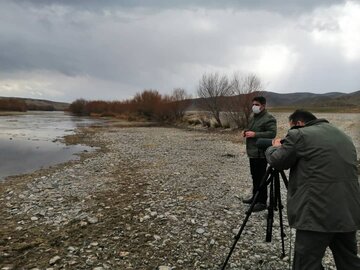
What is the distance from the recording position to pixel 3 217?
8039 millimetres

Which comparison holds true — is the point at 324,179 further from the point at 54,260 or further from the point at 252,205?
the point at 54,260

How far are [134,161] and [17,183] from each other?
Result: 217 inches

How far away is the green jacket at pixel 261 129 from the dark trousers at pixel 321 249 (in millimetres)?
3492

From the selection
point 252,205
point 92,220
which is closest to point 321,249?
point 252,205

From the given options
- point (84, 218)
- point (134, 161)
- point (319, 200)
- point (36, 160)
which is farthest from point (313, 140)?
point (36, 160)

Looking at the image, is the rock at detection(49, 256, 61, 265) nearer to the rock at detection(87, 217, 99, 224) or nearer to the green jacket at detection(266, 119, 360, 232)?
the rock at detection(87, 217, 99, 224)

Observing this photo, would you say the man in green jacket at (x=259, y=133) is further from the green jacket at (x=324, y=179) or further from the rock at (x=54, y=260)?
the rock at (x=54, y=260)

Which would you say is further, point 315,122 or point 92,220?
point 92,220

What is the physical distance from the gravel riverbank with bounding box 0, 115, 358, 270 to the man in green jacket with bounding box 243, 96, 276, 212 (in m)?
0.85

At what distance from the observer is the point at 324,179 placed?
3.57 m

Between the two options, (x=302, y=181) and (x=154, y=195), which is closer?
(x=302, y=181)

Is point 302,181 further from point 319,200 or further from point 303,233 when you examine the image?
point 303,233

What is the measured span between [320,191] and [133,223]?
15.2 ft

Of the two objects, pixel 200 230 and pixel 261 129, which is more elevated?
pixel 261 129
